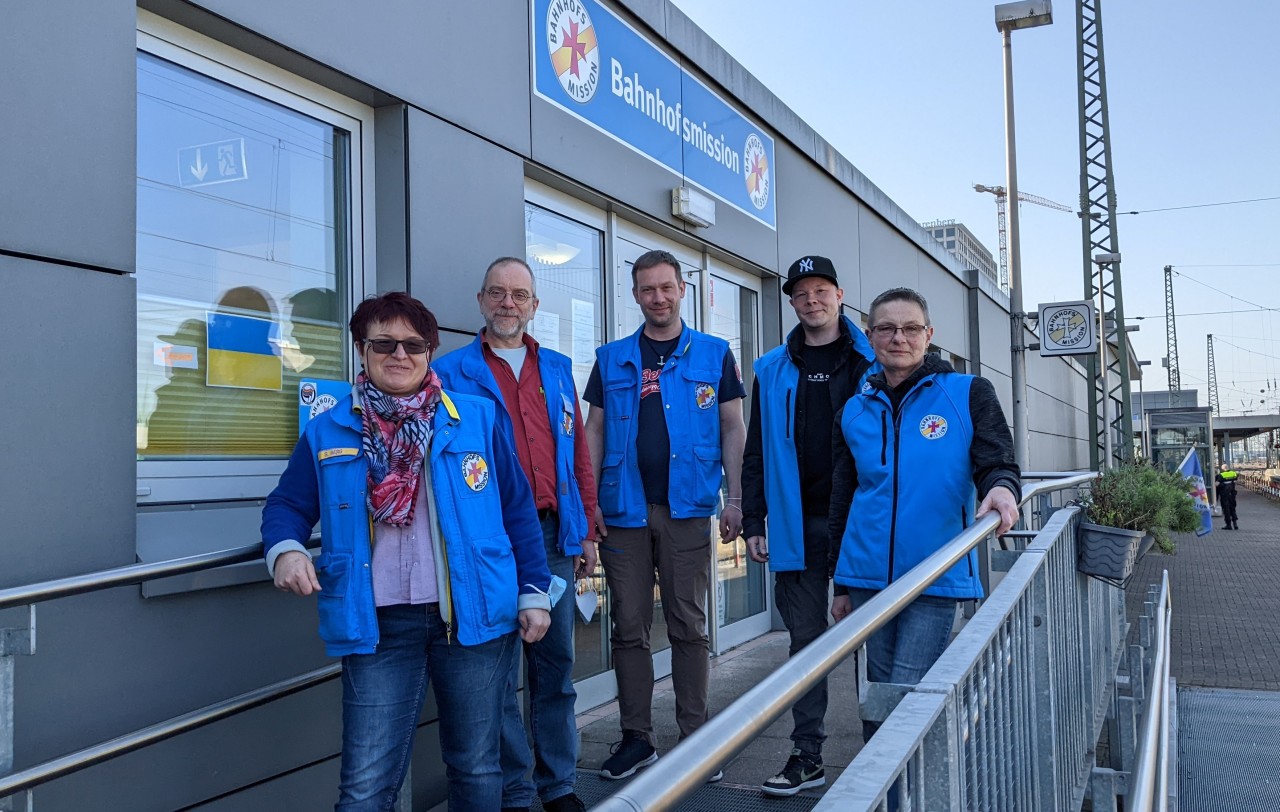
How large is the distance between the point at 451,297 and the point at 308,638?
1419mm

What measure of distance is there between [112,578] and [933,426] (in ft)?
7.49

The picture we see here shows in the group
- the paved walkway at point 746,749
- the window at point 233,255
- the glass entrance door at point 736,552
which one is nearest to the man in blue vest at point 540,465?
the paved walkway at point 746,749

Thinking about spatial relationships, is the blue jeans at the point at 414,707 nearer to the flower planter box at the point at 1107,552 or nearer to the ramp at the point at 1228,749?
the flower planter box at the point at 1107,552

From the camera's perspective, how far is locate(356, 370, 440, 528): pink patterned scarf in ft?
8.18

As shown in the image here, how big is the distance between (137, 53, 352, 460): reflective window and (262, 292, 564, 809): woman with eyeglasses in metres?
0.78

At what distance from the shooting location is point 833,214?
8727 mm

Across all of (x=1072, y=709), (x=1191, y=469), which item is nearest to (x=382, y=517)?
(x=1072, y=709)

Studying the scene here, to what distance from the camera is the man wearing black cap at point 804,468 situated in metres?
3.70

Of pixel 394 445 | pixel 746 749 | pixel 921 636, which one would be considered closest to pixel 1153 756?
pixel 921 636

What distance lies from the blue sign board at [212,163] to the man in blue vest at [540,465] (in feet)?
2.89

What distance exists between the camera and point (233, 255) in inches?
130

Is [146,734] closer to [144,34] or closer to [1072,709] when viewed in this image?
[144,34]

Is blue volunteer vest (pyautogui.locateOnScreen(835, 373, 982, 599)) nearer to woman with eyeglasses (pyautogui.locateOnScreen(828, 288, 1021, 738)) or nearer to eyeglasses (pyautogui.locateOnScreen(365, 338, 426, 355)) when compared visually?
woman with eyeglasses (pyautogui.locateOnScreen(828, 288, 1021, 738))

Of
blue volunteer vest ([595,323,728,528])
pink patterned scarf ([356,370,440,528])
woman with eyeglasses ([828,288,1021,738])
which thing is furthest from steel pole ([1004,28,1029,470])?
pink patterned scarf ([356,370,440,528])
